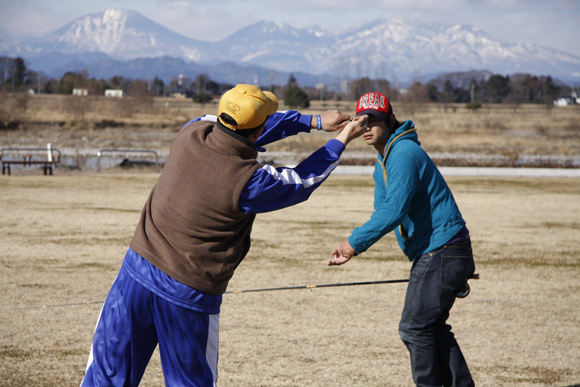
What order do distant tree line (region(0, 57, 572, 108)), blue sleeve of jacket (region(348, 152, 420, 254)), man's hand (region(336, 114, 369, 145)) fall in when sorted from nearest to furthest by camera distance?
man's hand (region(336, 114, 369, 145)), blue sleeve of jacket (region(348, 152, 420, 254)), distant tree line (region(0, 57, 572, 108))

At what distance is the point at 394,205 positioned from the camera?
10.8ft

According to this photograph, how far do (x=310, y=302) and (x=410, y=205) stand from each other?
3338mm

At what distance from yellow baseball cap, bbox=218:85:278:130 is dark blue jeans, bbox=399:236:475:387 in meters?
1.42

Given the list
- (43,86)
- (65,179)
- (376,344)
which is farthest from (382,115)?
(43,86)

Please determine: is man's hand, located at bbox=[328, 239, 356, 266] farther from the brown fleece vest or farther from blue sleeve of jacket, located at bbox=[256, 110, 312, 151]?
the brown fleece vest

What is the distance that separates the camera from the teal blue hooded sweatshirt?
10.8 feet

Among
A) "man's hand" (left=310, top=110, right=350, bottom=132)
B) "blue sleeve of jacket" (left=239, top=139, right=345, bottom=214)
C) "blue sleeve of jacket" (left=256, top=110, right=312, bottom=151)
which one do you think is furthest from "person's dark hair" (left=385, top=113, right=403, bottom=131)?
"blue sleeve of jacket" (left=239, top=139, right=345, bottom=214)

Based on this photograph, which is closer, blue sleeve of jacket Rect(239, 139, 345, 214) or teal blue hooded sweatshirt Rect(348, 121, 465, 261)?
blue sleeve of jacket Rect(239, 139, 345, 214)

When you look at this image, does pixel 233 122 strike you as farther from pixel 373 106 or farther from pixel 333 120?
pixel 373 106

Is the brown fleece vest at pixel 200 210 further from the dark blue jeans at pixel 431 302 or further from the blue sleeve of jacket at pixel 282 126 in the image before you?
the dark blue jeans at pixel 431 302

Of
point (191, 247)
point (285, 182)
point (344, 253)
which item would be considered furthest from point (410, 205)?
point (191, 247)

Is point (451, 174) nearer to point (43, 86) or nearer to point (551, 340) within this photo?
point (551, 340)

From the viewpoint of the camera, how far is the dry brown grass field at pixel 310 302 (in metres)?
4.64

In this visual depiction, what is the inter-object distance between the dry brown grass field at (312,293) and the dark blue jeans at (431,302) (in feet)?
3.40
